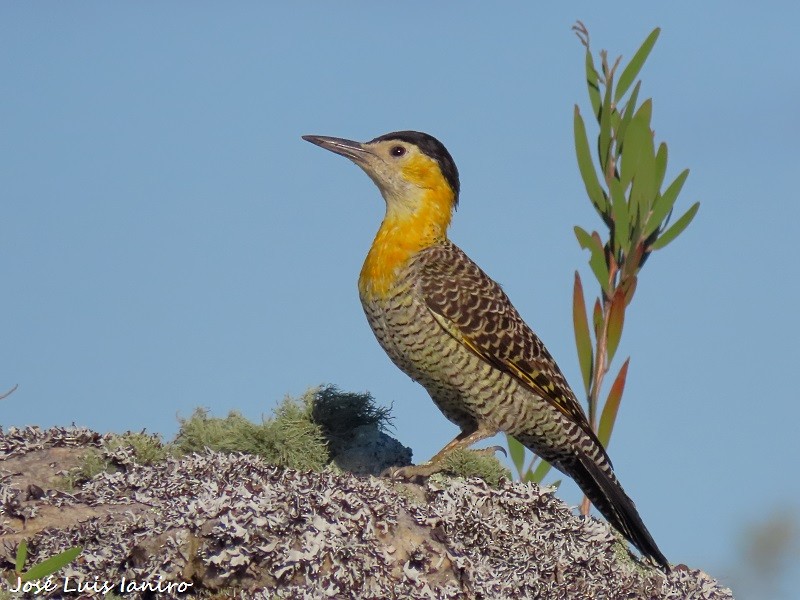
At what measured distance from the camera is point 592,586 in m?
5.29

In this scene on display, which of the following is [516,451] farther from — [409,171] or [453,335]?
[409,171]

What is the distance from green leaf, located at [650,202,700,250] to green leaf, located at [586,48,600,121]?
33.6 inches

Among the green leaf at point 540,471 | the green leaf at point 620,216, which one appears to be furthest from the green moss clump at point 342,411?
the green leaf at point 620,216

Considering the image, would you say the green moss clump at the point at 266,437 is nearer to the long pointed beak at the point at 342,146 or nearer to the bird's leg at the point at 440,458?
the bird's leg at the point at 440,458

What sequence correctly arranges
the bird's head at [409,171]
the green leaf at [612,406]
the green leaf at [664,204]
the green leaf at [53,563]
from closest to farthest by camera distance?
1. the green leaf at [53,563]
2. the green leaf at [612,406]
3. the green leaf at [664,204]
4. the bird's head at [409,171]

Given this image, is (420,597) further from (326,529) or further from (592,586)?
(592,586)

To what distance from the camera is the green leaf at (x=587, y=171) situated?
695 cm

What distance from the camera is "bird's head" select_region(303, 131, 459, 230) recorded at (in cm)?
690

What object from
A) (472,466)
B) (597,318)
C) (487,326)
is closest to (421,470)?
(472,466)

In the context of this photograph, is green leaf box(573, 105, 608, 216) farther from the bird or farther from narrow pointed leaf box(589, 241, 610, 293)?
the bird

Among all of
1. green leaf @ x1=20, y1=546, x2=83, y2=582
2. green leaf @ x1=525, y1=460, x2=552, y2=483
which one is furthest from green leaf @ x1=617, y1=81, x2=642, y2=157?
green leaf @ x1=20, y1=546, x2=83, y2=582

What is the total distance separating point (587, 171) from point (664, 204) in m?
0.52

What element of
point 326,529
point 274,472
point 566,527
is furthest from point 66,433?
point 566,527

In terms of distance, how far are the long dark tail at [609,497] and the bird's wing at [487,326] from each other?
22 centimetres
